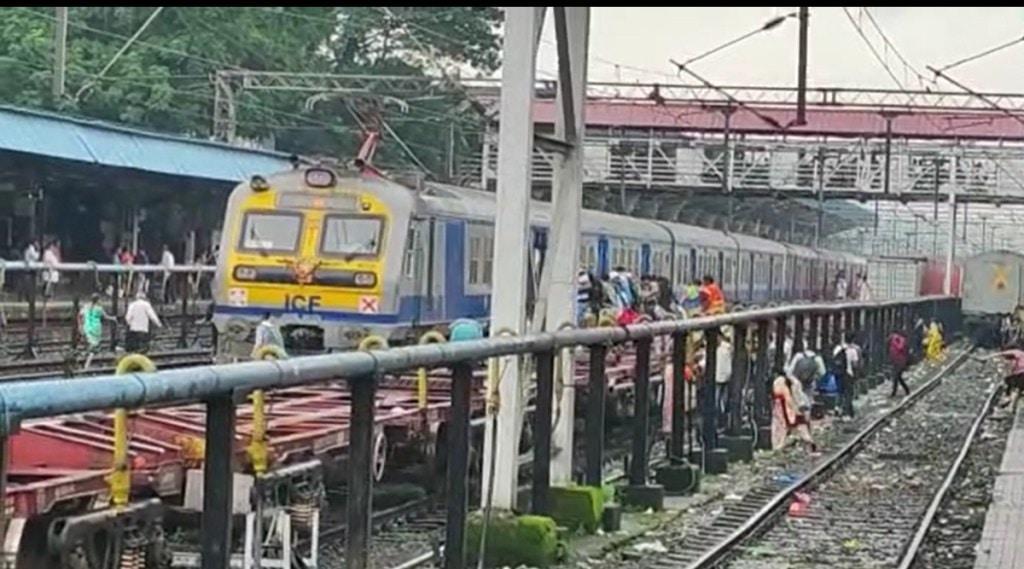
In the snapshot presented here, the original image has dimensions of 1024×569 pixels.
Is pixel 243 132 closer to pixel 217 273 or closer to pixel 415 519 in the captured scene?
pixel 217 273

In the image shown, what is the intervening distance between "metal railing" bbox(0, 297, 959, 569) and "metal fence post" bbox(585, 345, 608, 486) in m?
0.01

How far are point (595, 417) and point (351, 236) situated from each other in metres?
6.50

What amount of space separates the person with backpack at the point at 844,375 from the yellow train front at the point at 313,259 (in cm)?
933

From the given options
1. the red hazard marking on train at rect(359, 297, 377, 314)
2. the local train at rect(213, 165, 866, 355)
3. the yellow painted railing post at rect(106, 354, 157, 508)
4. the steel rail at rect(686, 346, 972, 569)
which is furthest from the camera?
the local train at rect(213, 165, 866, 355)

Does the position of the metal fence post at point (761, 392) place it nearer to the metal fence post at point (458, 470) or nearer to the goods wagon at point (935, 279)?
the metal fence post at point (458, 470)

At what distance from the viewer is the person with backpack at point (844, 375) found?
26.6 meters

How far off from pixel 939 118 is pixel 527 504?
3708cm

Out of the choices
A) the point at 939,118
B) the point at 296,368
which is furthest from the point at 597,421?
the point at 939,118

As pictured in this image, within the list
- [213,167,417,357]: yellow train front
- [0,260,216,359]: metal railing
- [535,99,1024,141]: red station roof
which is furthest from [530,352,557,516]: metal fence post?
[535,99,1024,141]: red station roof

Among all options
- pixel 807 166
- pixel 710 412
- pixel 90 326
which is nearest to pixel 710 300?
pixel 710 412

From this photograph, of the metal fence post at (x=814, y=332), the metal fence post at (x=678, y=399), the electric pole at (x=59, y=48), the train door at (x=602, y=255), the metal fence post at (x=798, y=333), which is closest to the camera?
the metal fence post at (x=678, y=399)

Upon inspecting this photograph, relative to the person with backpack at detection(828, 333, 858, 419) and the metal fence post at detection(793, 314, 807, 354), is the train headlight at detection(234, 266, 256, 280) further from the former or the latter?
the person with backpack at detection(828, 333, 858, 419)

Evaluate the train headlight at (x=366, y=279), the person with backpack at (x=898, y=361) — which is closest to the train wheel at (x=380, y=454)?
the train headlight at (x=366, y=279)

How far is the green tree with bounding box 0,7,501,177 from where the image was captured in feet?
130
